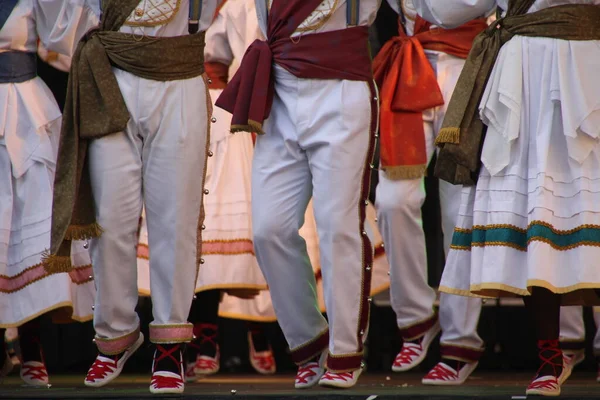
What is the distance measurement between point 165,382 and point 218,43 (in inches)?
84.1

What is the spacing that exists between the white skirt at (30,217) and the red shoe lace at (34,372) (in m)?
0.22

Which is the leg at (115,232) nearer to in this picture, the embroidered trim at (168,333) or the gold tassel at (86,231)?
the gold tassel at (86,231)

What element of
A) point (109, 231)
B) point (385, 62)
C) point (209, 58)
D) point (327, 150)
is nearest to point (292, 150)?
point (327, 150)

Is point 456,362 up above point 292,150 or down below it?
below

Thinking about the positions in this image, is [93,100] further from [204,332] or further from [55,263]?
[204,332]

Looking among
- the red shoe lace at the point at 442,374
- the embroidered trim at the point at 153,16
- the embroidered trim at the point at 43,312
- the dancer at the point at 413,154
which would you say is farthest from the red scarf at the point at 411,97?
the embroidered trim at the point at 43,312

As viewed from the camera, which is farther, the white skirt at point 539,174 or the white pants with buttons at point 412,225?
the white pants with buttons at point 412,225

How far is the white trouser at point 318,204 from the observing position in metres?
4.11

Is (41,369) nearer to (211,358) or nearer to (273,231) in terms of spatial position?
(211,358)

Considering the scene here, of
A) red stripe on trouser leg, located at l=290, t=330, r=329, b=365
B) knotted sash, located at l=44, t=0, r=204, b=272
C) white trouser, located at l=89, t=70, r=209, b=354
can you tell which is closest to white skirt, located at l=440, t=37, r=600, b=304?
red stripe on trouser leg, located at l=290, t=330, r=329, b=365

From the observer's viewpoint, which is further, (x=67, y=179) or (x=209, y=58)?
(x=209, y=58)

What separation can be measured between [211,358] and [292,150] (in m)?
1.71

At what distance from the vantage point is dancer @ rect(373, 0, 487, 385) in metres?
4.93

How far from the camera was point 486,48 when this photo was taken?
13.8 feet
